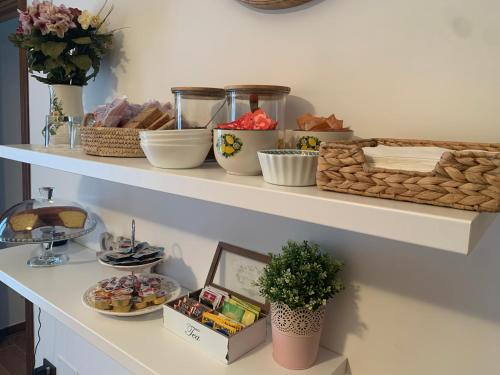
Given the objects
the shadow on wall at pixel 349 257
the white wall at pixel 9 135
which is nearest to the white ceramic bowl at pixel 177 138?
the shadow on wall at pixel 349 257

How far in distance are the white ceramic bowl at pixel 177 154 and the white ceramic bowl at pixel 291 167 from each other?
0.19 metres

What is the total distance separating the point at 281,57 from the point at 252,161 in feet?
0.92

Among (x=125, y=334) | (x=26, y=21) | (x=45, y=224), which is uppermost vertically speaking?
(x=26, y=21)

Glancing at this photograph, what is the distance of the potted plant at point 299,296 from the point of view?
2.23 ft

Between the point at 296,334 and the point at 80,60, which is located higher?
the point at 80,60

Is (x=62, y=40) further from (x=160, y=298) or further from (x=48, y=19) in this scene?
(x=160, y=298)

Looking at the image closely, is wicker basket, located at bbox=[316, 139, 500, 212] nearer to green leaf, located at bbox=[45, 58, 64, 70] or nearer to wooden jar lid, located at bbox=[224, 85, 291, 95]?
wooden jar lid, located at bbox=[224, 85, 291, 95]

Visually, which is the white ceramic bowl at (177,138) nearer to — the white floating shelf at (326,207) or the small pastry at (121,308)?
the white floating shelf at (326,207)

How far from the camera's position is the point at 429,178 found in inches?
18.0

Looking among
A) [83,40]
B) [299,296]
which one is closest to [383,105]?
[299,296]

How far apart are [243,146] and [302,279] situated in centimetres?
25

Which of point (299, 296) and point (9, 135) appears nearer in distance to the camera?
point (299, 296)

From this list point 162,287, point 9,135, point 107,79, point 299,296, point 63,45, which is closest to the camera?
→ point 299,296

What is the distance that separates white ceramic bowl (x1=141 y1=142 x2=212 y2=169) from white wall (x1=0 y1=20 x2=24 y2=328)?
2.38 meters
